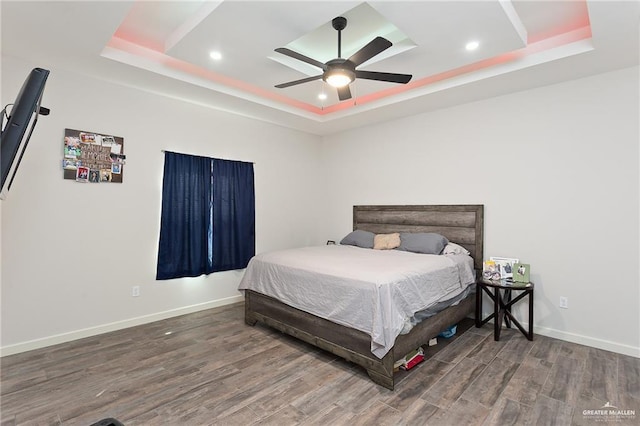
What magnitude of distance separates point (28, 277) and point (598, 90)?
227 inches

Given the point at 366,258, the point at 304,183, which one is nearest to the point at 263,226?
the point at 304,183

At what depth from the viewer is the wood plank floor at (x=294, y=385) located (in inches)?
84.4

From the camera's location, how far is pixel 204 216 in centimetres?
428

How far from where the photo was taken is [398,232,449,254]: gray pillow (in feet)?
12.7

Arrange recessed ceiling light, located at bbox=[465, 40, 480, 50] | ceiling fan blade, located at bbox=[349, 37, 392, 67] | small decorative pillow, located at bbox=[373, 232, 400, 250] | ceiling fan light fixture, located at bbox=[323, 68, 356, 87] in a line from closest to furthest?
ceiling fan blade, located at bbox=[349, 37, 392, 67] → ceiling fan light fixture, located at bbox=[323, 68, 356, 87] → recessed ceiling light, located at bbox=[465, 40, 480, 50] → small decorative pillow, located at bbox=[373, 232, 400, 250]

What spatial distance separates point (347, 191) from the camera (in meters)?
5.54

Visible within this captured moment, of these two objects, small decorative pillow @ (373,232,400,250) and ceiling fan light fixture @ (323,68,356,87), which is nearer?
ceiling fan light fixture @ (323,68,356,87)

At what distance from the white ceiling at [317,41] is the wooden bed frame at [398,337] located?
1.47m

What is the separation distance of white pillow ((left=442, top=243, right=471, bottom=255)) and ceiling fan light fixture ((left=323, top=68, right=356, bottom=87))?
2263mm

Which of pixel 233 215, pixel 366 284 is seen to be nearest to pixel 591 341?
pixel 366 284

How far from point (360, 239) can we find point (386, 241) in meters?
0.44

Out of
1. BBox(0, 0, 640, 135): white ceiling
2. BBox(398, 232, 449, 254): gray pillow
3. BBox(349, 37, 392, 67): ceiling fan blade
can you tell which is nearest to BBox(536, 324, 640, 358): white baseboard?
BBox(398, 232, 449, 254): gray pillow

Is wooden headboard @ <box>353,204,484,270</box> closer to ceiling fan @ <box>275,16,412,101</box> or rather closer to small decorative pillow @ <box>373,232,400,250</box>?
small decorative pillow @ <box>373,232,400,250</box>

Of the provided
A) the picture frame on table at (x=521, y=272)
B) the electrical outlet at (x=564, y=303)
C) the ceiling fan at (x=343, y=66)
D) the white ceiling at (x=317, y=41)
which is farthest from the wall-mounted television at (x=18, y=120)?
the electrical outlet at (x=564, y=303)
